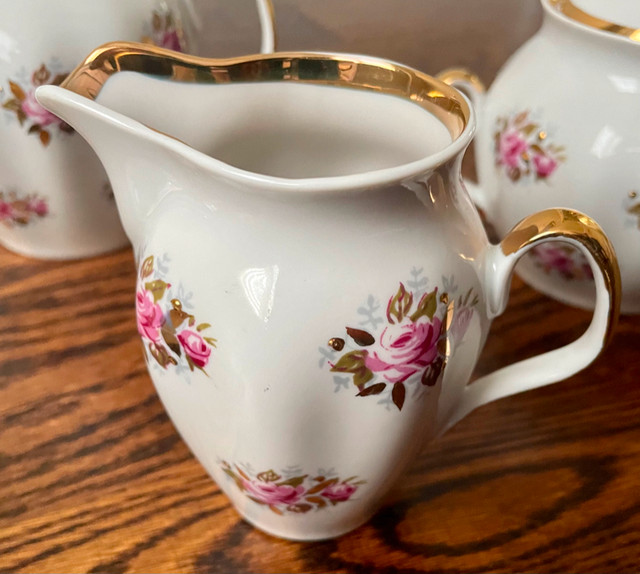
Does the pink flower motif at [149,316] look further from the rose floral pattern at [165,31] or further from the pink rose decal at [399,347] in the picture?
the rose floral pattern at [165,31]

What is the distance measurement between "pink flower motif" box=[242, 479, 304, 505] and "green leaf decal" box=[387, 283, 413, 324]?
0.11m

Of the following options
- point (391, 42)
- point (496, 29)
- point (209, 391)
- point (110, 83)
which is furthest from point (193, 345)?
point (496, 29)

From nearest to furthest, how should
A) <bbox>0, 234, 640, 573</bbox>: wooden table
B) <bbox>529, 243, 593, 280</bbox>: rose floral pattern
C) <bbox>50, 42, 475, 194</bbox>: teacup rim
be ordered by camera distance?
<bbox>50, 42, 475, 194</bbox>: teacup rim < <bbox>0, 234, 640, 573</bbox>: wooden table < <bbox>529, 243, 593, 280</bbox>: rose floral pattern

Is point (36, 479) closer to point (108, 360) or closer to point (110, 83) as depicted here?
point (108, 360)

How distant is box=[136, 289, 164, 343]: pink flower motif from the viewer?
33 cm

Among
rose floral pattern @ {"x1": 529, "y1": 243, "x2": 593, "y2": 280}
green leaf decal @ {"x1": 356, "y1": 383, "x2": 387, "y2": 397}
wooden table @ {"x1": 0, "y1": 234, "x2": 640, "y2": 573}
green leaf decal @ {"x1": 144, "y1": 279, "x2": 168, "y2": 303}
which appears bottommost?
wooden table @ {"x1": 0, "y1": 234, "x2": 640, "y2": 573}

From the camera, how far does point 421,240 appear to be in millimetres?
309

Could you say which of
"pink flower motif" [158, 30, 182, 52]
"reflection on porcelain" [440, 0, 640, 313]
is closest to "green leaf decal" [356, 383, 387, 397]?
"reflection on porcelain" [440, 0, 640, 313]

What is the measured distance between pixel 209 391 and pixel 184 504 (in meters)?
0.13

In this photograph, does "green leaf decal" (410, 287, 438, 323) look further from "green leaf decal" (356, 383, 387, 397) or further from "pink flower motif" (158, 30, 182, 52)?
"pink flower motif" (158, 30, 182, 52)

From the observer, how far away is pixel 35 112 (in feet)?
1.61

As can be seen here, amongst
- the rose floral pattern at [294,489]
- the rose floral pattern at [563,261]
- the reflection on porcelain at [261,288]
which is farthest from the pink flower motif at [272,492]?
the rose floral pattern at [563,261]

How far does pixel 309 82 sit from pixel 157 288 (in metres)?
0.15

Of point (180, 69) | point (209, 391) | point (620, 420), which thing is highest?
Result: point (180, 69)
